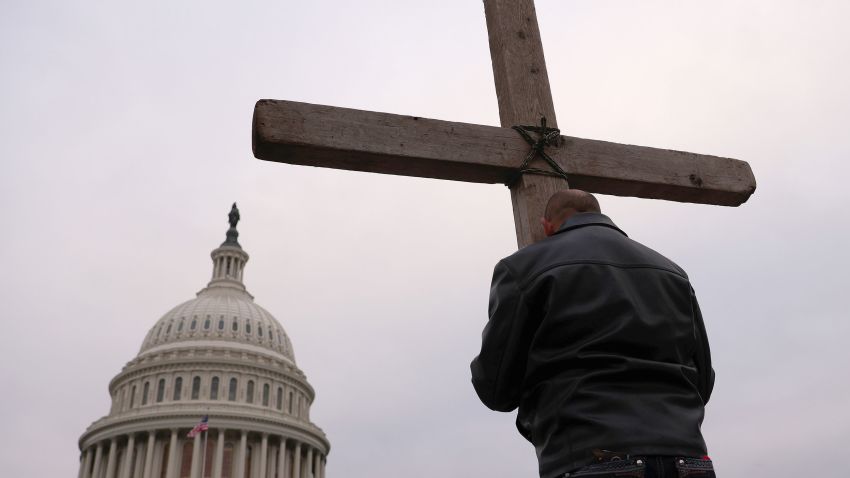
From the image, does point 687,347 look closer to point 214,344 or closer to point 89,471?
point 214,344

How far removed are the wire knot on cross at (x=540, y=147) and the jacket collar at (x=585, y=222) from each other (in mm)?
1286

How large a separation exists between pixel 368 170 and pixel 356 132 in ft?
0.98

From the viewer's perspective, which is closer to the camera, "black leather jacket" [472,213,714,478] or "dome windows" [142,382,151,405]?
"black leather jacket" [472,213,714,478]

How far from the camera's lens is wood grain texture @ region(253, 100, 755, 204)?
13.9 ft

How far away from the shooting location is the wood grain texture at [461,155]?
4242 millimetres

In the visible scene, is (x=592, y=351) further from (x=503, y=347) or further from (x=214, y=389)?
(x=214, y=389)

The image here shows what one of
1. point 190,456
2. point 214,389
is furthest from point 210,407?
point 190,456

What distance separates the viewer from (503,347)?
296cm

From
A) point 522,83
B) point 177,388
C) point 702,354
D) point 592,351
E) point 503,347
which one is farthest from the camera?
point 177,388

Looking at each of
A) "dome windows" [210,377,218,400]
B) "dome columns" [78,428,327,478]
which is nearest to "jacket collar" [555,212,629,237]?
"dome columns" [78,428,327,478]

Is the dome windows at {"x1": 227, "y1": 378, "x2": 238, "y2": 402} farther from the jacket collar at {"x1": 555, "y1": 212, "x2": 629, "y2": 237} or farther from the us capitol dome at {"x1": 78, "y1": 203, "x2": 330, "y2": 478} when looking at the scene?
the jacket collar at {"x1": 555, "y1": 212, "x2": 629, "y2": 237}

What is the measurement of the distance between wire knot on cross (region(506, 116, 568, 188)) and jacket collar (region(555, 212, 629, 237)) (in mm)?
1286

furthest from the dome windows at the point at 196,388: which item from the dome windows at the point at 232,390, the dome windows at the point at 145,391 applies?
the dome windows at the point at 145,391

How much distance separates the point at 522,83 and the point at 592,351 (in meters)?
2.88
